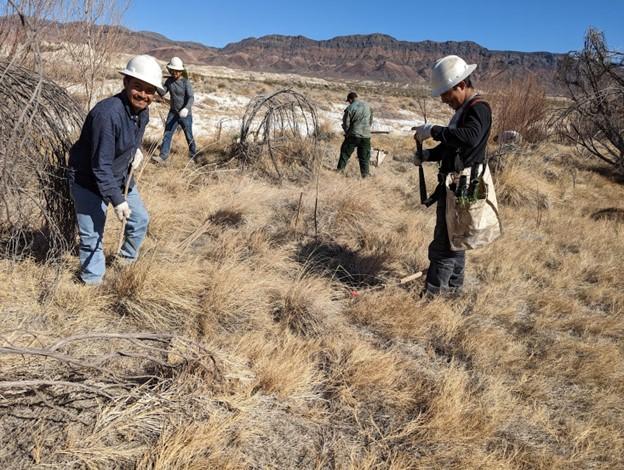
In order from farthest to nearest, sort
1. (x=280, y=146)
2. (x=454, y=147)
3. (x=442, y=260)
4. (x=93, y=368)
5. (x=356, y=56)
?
1. (x=356, y=56)
2. (x=280, y=146)
3. (x=442, y=260)
4. (x=454, y=147)
5. (x=93, y=368)

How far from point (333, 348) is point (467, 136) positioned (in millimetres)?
1587

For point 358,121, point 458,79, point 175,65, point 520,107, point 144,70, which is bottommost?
point 144,70

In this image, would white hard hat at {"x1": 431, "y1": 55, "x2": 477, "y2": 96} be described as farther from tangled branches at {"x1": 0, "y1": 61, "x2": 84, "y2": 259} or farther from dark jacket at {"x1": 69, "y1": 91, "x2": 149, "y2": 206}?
tangled branches at {"x1": 0, "y1": 61, "x2": 84, "y2": 259}

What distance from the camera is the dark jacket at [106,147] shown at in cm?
243

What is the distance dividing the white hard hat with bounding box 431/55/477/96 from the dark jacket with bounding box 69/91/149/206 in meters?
1.94

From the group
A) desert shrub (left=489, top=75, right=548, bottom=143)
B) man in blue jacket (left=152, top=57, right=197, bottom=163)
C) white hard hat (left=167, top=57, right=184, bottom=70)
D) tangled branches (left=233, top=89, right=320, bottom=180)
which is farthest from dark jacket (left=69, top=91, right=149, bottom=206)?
desert shrub (left=489, top=75, right=548, bottom=143)

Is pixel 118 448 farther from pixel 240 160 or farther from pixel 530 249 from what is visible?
pixel 240 160

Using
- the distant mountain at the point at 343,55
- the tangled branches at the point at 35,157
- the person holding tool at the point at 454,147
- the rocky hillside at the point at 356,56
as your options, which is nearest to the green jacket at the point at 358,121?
the person holding tool at the point at 454,147

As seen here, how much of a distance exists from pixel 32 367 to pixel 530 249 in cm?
441

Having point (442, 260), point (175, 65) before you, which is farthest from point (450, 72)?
point (175, 65)

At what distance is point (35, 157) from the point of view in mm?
2627

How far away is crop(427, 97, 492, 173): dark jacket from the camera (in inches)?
108

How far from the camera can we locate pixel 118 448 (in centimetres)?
173

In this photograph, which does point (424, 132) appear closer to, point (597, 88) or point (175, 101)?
point (175, 101)
